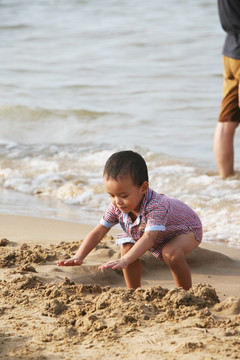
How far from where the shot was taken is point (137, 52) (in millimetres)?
13539

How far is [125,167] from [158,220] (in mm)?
346

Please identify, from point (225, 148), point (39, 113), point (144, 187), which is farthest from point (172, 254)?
point (39, 113)

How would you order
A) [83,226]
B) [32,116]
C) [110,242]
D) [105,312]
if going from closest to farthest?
1. [105,312]
2. [110,242]
3. [83,226]
4. [32,116]

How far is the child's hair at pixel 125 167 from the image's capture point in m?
3.08

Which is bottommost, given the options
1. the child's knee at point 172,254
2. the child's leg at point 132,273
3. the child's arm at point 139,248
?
the child's leg at point 132,273

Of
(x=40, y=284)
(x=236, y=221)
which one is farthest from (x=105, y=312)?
(x=236, y=221)

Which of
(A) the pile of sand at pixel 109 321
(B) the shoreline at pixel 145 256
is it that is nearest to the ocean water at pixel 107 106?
(B) the shoreline at pixel 145 256

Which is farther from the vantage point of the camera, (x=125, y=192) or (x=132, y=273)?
(x=132, y=273)

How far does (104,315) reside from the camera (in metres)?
2.64

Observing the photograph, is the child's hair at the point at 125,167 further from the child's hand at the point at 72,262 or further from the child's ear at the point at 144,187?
the child's hand at the point at 72,262

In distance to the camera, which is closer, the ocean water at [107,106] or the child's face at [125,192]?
the child's face at [125,192]

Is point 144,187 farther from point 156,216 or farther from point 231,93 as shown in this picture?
point 231,93

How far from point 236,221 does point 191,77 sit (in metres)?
6.80

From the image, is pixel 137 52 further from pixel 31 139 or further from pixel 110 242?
pixel 110 242
